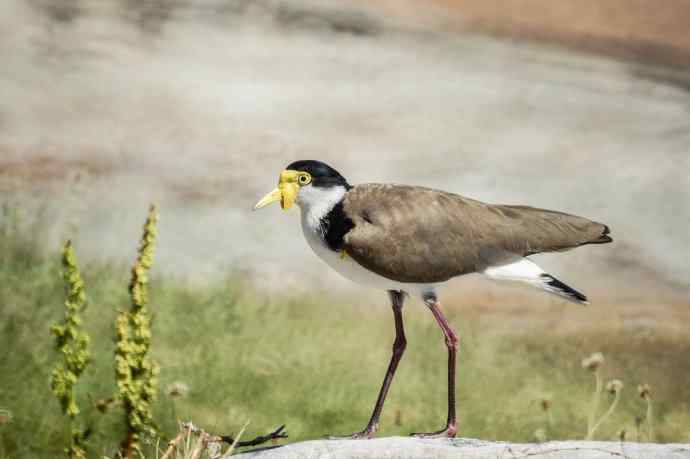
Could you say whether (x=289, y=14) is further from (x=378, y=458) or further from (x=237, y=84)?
(x=378, y=458)

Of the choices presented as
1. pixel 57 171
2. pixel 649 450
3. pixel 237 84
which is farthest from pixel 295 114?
pixel 649 450

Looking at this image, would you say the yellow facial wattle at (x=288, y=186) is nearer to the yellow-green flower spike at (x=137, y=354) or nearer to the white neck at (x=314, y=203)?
the white neck at (x=314, y=203)

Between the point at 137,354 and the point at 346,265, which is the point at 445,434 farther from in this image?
the point at 137,354

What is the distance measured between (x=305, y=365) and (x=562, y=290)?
2409 millimetres

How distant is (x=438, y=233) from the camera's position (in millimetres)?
3926

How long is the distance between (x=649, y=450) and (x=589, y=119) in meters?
4.56

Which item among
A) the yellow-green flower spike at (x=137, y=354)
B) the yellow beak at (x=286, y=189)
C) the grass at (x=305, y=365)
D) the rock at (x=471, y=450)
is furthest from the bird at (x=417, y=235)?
the grass at (x=305, y=365)

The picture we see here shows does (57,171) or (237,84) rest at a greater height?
(237,84)

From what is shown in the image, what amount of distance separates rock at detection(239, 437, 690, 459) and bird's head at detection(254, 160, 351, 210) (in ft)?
2.86

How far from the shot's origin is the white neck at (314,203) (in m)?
3.85

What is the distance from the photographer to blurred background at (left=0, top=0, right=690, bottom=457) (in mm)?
6590

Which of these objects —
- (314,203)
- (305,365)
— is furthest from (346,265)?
(305,365)

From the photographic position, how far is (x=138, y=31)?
875cm

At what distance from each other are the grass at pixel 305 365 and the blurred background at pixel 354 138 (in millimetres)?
33
